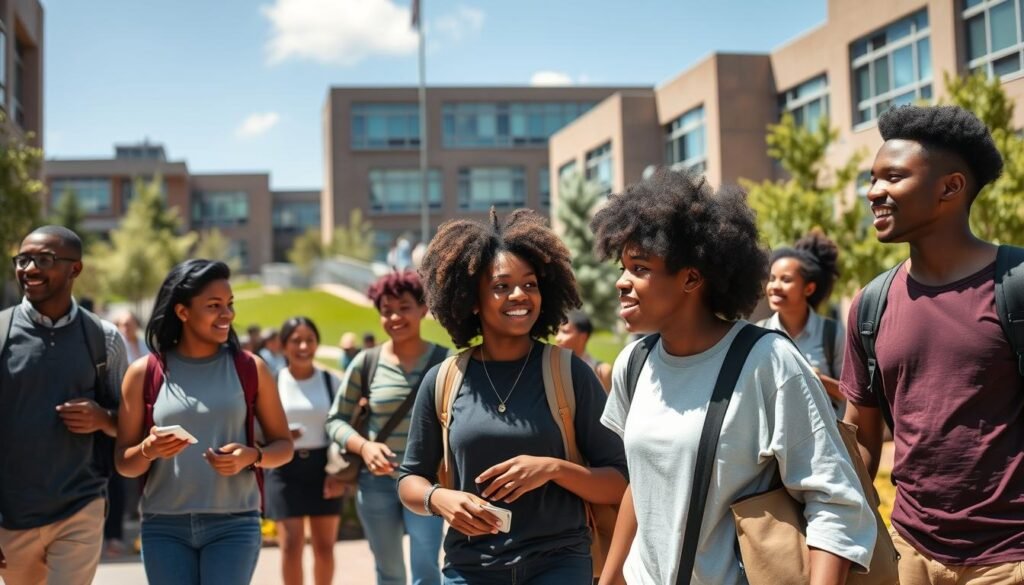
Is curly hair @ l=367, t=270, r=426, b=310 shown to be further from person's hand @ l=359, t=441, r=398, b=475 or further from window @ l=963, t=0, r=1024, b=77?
window @ l=963, t=0, r=1024, b=77

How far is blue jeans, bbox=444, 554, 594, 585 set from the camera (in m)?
3.70

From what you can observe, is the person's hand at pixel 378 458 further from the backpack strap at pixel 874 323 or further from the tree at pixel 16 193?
the tree at pixel 16 193

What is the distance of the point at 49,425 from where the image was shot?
5.13m

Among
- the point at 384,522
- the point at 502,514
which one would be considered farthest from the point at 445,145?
the point at 502,514

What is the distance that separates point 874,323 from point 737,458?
1.21 metres

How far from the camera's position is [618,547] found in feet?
11.0

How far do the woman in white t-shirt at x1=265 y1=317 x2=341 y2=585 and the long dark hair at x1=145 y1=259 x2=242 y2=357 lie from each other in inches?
84.4

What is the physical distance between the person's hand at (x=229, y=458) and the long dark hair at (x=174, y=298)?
0.59 meters

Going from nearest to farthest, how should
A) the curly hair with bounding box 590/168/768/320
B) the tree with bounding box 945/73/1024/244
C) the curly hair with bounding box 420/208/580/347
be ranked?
the curly hair with bounding box 590/168/768/320, the curly hair with bounding box 420/208/580/347, the tree with bounding box 945/73/1024/244

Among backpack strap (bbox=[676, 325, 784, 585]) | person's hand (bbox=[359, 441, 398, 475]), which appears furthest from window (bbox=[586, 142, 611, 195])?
backpack strap (bbox=[676, 325, 784, 585])

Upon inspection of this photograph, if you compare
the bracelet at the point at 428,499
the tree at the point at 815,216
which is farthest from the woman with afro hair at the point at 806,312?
the tree at the point at 815,216

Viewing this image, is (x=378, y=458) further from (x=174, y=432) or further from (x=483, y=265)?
(x=483, y=265)

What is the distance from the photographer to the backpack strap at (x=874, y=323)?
12.3 ft

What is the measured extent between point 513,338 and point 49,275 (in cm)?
263
